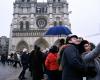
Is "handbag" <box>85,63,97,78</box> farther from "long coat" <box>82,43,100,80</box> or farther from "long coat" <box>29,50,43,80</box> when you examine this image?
"long coat" <box>29,50,43,80</box>

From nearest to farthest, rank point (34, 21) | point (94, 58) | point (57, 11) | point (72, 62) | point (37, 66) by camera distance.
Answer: point (94, 58) < point (72, 62) < point (37, 66) < point (57, 11) < point (34, 21)

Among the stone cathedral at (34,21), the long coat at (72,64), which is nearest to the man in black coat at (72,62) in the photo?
the long coat at (72,64)

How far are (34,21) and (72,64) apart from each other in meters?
72.1

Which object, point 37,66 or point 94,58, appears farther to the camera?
point 37,66

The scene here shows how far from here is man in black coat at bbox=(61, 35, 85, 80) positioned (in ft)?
18.6

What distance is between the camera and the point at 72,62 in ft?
18.7

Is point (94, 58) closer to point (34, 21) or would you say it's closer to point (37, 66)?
point (37, 66)

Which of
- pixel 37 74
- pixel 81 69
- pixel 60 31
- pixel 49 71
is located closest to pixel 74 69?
pixel 81 69

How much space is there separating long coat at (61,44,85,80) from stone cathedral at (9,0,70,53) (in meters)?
68.7

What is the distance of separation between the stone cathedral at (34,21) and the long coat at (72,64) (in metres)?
68.7

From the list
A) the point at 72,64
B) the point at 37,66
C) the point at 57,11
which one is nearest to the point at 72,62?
the point at 72,64

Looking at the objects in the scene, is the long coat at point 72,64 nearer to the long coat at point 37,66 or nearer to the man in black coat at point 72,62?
the man in black coat at point 72,62

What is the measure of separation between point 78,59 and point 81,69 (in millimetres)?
162

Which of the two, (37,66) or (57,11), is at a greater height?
(57,11)
